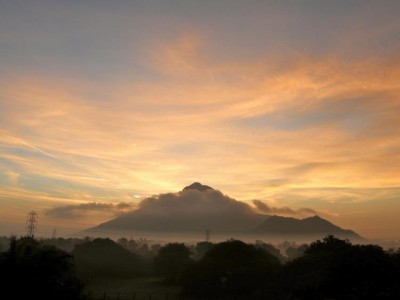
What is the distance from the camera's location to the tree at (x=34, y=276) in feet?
114

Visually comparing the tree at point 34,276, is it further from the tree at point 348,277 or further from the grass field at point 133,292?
the tree at point 348,277

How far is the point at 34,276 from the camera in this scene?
35.7m

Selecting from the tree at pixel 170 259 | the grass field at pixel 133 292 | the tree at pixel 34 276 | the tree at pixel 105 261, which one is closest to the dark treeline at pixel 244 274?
the tree at pixel 34 276

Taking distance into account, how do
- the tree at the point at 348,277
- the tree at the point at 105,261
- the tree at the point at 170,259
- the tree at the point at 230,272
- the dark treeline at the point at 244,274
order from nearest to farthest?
the dark treeline at the point at 244,274
the tree at the point at 348,277
the tree at the point at 230,272
the tree at the point at 105,261
the tree at the point at 170,259

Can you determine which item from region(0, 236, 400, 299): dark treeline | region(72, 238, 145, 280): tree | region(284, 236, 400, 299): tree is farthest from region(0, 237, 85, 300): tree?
region(72, 238, 145, 280): tree

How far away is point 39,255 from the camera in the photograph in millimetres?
37656

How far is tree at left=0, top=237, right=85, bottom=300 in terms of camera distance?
1366 inches

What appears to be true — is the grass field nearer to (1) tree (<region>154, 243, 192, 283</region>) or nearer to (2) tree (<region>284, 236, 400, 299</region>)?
(1) tree (<region>154, 243, 192, 283</region>)

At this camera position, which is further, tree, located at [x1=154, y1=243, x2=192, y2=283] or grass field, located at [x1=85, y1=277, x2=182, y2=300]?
tree, located at [x1=154, y1=243, x2=192, y2=283]

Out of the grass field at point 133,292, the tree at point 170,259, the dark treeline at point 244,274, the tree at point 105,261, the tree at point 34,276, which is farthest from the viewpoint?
the tree at point 170,259

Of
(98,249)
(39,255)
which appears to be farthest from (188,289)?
(98,249)

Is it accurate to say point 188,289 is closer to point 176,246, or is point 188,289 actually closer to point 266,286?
point 266,286

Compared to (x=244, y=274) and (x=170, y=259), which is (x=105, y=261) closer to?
(x=170, y=259)

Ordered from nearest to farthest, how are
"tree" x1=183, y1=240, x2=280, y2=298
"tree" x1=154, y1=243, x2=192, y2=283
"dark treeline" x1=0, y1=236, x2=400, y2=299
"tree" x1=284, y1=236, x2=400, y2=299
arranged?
1. "dark treeline" x1=0, y1=236, x2=400, y2=299
2. "tree" x1=284, y1=236, x2=400, y2=299
3. "tree" x1=183, y1=240, x2=280, y2=298
4. "tree" x1=154, y1=243, x2=192, y2=283
